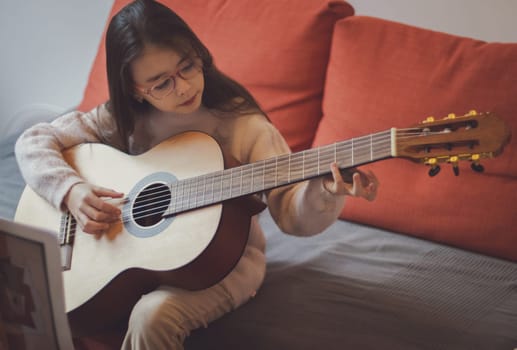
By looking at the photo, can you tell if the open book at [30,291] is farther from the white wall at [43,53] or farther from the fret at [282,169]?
the white wall at [43,53]

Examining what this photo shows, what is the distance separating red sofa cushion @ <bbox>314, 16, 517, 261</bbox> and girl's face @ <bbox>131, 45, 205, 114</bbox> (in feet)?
1.50

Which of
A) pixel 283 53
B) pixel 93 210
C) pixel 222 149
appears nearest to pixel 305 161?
pixel 222 149

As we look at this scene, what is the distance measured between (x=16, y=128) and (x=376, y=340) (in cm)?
171

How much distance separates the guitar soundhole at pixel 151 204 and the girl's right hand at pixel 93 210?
4cm

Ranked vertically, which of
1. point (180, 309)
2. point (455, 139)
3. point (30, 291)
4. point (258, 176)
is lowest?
point (180, 309)

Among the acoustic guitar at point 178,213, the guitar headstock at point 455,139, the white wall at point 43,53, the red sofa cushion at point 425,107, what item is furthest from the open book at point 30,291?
the white wall at point 43,53

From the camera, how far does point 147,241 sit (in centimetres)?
107

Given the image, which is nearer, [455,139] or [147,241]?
[455,139]

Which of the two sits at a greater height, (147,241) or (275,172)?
(275,172)

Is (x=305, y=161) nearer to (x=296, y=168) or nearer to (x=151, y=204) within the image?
(x=296, y=168)

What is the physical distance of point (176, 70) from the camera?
109cm

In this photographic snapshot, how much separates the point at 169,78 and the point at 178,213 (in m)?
0.25

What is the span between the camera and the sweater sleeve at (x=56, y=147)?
3.98 ft

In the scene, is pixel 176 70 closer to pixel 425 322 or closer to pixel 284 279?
pixel 284 279
